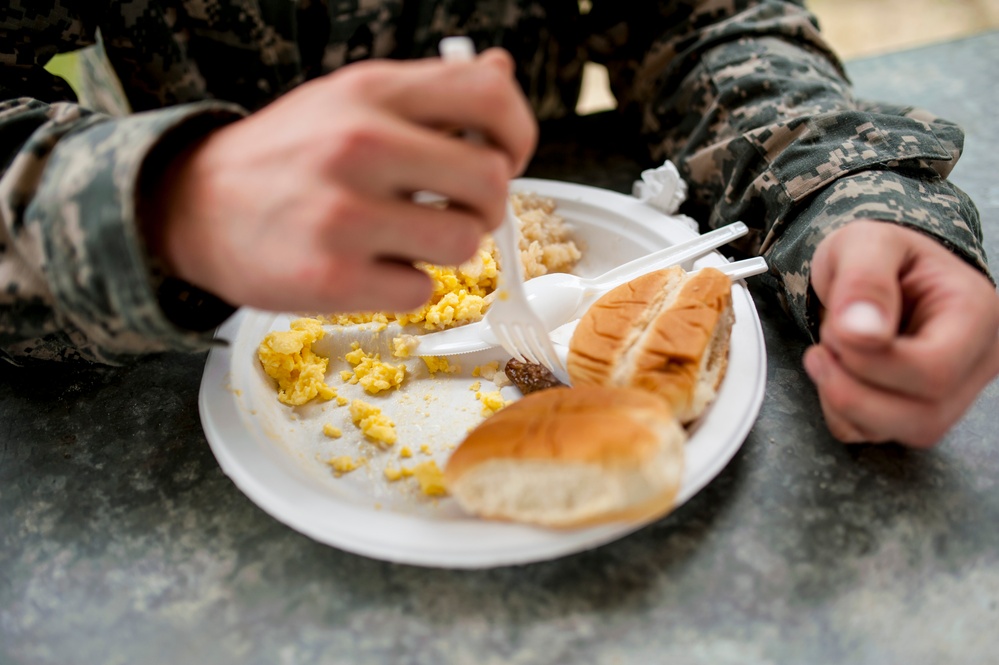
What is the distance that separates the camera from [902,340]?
0.72 meters

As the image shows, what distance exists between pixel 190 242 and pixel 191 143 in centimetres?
14

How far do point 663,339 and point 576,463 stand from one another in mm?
255

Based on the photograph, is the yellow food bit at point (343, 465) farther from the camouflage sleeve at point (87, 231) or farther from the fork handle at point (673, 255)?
the fork handle at point (673, 255)

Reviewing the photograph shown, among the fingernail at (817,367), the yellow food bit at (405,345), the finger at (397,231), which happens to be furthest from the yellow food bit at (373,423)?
the fingernail at (817,367)

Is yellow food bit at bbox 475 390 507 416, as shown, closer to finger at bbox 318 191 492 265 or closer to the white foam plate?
the white foam plate

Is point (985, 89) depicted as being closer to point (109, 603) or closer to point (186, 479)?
point (186, 479)

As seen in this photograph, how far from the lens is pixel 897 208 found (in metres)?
0.92

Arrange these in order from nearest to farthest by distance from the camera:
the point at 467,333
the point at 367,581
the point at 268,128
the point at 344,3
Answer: the point at 268,128 < the point at 367,581 < the point at 467,333 < the point at 344,3

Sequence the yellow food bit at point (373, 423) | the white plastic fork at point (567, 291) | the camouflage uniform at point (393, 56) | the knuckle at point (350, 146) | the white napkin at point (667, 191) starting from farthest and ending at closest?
the white napkin at point (667, 191) → the white plastic fork at point (567, 291) → the yellow food bit at point (373, 423) → the camouflage uniform at point (393, 56) → the knuckle at point (350, 146)

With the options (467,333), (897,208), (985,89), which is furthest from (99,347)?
(985,89)

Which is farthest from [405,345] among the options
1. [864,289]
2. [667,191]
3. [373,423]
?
[864,289]

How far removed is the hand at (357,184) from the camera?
2.07 feet

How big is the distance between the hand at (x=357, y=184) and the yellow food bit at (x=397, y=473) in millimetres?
282

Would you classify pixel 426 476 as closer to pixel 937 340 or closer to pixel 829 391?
pixel 829 391
